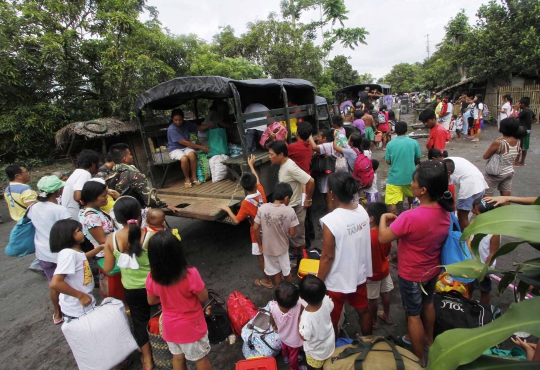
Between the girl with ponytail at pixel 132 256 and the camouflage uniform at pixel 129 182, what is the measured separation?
108 centimetres

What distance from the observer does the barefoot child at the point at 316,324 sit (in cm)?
199

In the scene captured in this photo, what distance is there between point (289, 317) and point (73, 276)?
1808mm

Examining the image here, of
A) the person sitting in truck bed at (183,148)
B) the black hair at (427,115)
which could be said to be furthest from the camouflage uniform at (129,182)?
the black hair at (427,115)

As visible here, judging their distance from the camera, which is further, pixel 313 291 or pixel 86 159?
pixel 86 159

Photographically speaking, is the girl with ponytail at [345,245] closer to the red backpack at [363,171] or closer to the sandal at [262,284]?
the sandal at [262,284]

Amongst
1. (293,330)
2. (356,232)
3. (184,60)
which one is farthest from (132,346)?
(184,60)

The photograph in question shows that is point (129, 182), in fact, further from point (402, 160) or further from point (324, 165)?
point (402, 160)

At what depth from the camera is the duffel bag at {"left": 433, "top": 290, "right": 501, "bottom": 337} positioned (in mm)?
2285

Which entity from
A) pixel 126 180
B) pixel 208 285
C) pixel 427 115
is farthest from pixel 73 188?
pixel 427 115

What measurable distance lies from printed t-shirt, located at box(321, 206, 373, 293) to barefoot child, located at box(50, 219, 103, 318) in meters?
2.03

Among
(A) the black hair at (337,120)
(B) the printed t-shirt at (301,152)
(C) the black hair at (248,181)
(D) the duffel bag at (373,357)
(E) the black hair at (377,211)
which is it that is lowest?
(D) the duffel bag at (373,357)

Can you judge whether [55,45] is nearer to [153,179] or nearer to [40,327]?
[153,179]

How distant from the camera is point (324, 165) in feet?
15.5

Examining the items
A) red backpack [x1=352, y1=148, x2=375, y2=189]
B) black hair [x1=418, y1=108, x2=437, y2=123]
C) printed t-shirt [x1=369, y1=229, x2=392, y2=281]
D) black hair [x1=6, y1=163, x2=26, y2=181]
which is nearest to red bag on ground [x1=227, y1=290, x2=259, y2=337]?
printed t-shirt [x1=369, y1=229, x2=392, y2=281]
